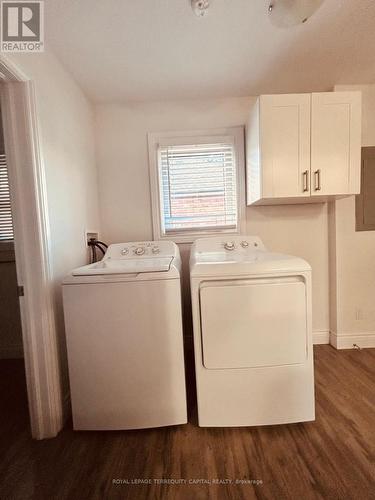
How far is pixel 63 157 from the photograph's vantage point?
1536mm

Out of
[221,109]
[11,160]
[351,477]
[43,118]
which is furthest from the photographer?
[221,109]

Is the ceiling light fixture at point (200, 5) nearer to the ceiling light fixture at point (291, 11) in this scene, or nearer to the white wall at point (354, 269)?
the ceiling light fixture at point (291, 11)

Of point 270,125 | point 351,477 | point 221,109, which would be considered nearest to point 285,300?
point 351,477

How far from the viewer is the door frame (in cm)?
119

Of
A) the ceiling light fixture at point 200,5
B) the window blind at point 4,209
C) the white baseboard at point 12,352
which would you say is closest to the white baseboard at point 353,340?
the ceiling light fixture at point 200,5

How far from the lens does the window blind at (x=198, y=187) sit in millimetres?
2119

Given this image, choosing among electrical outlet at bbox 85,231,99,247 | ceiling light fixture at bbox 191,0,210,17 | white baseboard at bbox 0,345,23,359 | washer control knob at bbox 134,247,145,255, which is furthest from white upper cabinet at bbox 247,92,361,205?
white baseboard at bbox 0,345,23,359

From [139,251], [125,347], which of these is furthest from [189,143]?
[125,347]

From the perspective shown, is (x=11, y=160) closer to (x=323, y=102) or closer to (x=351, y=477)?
(x=323, y=102)

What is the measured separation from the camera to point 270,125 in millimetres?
1625

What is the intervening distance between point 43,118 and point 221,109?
1483 millimetres

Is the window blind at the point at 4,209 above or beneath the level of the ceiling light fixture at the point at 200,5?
beneath

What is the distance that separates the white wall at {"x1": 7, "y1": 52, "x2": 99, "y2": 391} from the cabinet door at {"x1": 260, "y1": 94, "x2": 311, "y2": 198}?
1392mm

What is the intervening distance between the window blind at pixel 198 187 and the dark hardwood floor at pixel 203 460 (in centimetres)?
151
